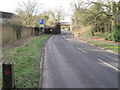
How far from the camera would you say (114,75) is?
8602 mm

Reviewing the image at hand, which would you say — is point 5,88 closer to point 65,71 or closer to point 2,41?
point 65,71

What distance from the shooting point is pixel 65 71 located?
30.4ft

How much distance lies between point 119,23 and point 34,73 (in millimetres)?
29867

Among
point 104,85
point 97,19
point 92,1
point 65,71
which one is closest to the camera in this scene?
point 104,85

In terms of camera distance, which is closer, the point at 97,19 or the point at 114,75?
the point at 114,75

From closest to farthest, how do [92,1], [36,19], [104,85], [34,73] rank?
1. [104,85]
2. [34,73]
3. [92,1]
4. [36,19]

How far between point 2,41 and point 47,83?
11957mm

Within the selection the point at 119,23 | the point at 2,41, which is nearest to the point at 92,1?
the point at 119,23

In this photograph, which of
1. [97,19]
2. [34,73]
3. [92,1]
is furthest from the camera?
[97,19]

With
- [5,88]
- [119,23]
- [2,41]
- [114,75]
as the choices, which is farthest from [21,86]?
[119,23]

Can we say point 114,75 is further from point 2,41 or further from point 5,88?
point 2,41

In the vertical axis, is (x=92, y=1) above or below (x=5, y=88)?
above

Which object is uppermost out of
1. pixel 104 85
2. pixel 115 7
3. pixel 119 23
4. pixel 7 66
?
pixel 115 7

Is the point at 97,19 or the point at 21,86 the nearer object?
the point at 21,86
